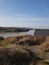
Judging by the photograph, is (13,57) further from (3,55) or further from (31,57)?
(31,57)

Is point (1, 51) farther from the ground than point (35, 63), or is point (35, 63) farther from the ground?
point (1, 51)

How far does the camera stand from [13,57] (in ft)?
34.0

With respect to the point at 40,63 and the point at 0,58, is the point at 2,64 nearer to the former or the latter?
the point at 0,58

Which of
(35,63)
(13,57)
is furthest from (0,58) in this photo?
(35,63)

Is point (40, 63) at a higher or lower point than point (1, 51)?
lower

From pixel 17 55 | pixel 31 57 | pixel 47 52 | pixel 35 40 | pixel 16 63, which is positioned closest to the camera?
pixel 16 63

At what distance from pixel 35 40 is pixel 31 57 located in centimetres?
888

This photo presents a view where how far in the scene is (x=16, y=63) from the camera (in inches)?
395

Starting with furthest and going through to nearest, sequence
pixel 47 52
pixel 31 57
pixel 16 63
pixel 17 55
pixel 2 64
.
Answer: pixel 47 52
pixel 31 57
pixel 17 55
pixel 16 63
pixel 2 64

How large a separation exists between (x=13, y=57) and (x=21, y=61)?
579 millimetres

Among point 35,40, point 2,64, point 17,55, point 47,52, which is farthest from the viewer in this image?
point 35,40

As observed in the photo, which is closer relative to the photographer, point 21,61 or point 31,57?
point 21,61

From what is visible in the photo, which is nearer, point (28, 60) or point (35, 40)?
point (28, 60)

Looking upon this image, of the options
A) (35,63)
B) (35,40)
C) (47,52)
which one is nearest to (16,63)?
(35,63)
